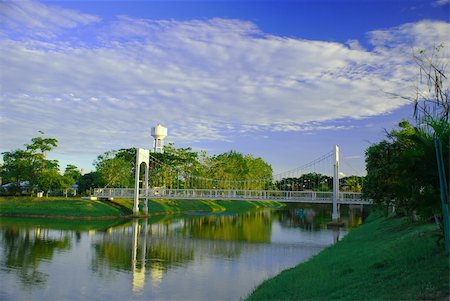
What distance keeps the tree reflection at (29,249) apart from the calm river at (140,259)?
0.11 ft

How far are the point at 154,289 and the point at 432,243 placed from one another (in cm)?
868

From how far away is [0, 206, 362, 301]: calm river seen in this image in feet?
47.2

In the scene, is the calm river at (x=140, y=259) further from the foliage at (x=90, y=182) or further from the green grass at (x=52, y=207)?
the foliage at (x=90, y=182)

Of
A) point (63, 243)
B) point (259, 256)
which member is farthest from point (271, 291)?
point (63, 243)

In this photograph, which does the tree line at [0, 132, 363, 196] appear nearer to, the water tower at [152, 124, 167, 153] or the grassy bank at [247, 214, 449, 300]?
the water tower at [152, 124, 167, 153]

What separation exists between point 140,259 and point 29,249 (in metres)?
6.25

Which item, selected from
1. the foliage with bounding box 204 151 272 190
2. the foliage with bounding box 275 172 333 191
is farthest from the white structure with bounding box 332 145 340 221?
the foliage with bounding box 275 172 333 191

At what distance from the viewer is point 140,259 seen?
20984mm

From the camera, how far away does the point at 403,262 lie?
9.82 metres

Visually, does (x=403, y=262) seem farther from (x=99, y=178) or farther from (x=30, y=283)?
(x=99, y=178)

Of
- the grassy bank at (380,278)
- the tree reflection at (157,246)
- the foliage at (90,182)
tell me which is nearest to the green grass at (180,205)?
the foliage at (90,182)

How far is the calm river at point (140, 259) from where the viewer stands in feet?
47.2

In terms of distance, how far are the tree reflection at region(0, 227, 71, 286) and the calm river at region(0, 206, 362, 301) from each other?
0.11 feet

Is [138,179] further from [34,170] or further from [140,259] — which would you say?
[140,259]
